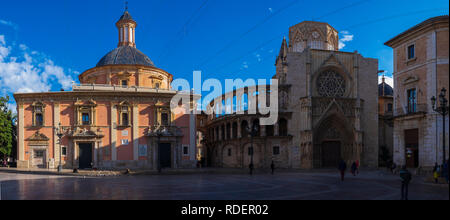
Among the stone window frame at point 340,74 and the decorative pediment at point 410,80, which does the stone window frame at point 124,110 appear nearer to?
the stone window frame at point 340,74

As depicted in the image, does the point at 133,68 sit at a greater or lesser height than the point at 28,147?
greater

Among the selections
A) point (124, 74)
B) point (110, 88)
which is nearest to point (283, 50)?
point (124, 74)

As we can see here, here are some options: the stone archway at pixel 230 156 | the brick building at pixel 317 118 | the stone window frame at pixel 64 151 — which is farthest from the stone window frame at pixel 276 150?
the stone window frame at pixel 64 151

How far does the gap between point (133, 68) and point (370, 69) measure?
27949 millimetres

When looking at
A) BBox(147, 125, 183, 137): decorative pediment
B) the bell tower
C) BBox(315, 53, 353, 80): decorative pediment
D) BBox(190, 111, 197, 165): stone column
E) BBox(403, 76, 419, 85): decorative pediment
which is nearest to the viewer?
BBox(403, 76, 419, 85): decorative pediment

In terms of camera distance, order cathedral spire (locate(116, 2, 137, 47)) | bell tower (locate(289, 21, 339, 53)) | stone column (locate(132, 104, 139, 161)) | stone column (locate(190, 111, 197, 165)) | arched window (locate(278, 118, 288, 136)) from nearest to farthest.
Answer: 1. stone column (locate(132, 104, 139, 161))
2. stone column (locate(190, 111, 197, 165))
3. arched window (locate(278, 118, 288, 136))
4. cathedral spire (locate(116, 2, 137, 47))
5. bell tower (locate(289, 21, 339, 53))

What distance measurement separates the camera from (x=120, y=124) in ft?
105

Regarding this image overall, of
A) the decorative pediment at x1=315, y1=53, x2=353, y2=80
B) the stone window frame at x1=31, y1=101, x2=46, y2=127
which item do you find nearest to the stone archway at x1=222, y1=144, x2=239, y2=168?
the decorative pediment at x1=315, y1=53, x2=353, y2=80

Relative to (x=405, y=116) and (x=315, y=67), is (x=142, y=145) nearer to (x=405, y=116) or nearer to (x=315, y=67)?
(x=315, y=67)

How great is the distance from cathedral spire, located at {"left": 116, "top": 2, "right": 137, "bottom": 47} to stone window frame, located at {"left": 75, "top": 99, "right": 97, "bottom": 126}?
12.5m

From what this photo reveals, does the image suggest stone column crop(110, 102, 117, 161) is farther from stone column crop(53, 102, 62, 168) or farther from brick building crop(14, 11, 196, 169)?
stone column crop(53, 102, 62, 168)

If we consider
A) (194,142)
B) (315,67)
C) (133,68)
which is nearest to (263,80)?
(315,67)

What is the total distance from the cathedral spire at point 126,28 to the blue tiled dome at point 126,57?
190cm

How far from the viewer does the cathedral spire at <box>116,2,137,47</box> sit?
136 ft
